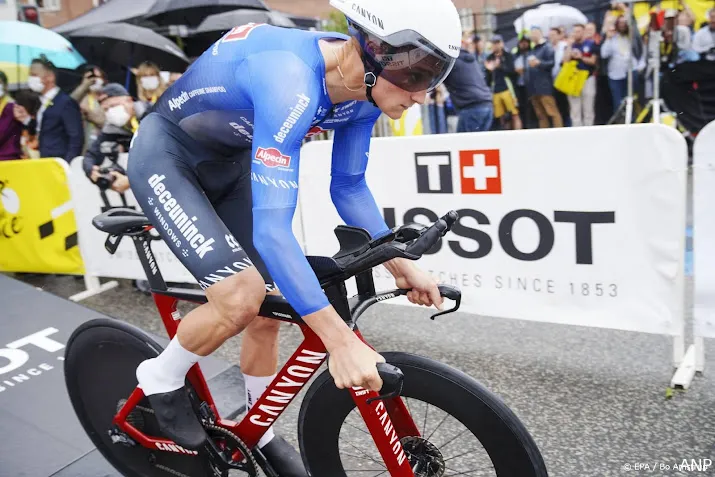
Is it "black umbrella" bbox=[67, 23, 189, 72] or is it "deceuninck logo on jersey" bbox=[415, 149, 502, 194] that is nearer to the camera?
"deceuninck logo on jersey" bbox=[415, 149, 502, 194]

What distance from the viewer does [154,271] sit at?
2592 mm

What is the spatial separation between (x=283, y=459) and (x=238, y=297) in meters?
0.87

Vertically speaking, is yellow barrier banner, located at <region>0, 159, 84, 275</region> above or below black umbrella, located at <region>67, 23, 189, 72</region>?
below

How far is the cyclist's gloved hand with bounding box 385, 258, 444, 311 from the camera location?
2328mm

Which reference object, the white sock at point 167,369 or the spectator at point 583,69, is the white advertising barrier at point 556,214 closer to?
the white sock at point 167,369

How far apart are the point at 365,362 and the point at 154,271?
1.18 metres

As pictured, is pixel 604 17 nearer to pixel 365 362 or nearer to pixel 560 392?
pixel 560 392

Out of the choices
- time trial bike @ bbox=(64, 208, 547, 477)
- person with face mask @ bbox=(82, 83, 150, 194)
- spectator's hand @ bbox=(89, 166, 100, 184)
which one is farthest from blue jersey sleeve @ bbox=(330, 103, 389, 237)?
spectator's hand @ bbox=(89, 166, 100, 184)

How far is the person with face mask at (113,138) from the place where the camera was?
5.96 metres

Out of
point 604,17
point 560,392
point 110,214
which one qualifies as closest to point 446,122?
point 604,17

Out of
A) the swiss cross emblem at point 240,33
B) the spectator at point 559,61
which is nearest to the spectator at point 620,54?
the spectator at point 559,61

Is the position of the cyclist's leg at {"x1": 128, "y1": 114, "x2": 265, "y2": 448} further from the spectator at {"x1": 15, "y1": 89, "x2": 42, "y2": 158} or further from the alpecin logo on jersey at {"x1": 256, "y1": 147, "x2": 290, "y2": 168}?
the spectator at {"x1": 15, "y1": 89, "x2": 42, "y2": 158}

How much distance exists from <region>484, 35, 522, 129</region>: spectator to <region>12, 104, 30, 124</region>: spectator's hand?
6.94 metres

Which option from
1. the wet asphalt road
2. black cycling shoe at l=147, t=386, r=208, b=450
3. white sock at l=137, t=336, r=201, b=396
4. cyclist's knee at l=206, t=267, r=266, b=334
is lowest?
the wet asphalt road
